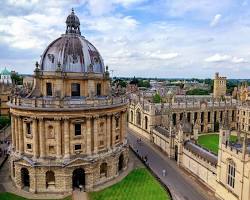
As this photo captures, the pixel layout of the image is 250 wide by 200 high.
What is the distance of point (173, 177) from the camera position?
43.4 metres

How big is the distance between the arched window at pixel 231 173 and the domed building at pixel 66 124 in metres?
17.3

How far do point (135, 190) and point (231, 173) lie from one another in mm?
13224

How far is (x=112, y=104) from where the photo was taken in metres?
41.6

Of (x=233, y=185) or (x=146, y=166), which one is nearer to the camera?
(x=233, y=185)

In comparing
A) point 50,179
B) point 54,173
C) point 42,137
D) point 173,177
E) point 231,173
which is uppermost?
point 42,137

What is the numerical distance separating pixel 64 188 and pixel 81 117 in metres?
10.4

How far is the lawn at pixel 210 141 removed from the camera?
58513 mm

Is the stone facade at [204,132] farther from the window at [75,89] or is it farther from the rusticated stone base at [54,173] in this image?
the window at [75,89]

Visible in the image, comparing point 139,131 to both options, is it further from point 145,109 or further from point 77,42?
A: point 77,42

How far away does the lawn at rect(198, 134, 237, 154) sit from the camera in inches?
2304

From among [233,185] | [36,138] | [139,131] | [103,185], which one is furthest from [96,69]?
[139,131]

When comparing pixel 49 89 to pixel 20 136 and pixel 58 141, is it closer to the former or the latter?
pixel 20 136

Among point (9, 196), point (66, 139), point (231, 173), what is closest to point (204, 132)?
point (231, 173)

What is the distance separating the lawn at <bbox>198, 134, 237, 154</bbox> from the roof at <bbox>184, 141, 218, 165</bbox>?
12.4 metres
